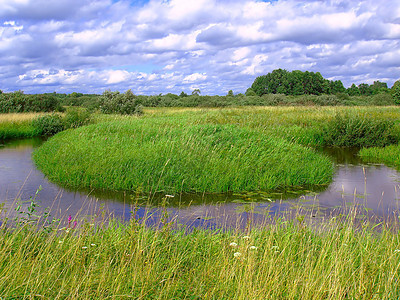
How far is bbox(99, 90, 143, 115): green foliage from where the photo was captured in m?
28.4

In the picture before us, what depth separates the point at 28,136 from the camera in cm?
2244

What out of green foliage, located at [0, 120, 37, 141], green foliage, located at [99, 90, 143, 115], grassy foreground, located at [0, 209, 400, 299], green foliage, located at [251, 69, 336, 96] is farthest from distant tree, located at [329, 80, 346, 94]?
grassy foreground, located at [0, 209, 400, 299]

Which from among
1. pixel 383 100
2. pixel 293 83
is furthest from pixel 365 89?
pixel 383 100

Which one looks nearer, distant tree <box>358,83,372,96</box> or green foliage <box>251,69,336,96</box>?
green foliage <box>251,69,336,96</box>

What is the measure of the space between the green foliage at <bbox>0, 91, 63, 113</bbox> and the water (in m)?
21.9

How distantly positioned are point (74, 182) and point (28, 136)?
48.4ft

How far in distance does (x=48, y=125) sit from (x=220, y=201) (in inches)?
716

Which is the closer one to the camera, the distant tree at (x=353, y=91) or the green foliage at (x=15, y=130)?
the green foliage at (x=15, y=130)

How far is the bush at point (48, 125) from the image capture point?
23.1 metres

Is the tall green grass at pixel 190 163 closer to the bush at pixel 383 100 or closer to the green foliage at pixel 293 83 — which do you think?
the bush at pixel 383 100

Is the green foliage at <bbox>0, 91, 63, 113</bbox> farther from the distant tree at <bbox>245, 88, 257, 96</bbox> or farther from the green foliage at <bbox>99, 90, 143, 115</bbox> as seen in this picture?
the distant tree at <bbox>245, 88, 257, 96</bbox>

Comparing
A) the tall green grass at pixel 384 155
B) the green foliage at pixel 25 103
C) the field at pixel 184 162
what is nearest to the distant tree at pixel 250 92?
the green foliage at pixel 25 103

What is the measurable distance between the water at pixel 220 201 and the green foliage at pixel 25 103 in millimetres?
21895

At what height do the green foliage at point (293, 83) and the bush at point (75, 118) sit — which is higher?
Answer: the green foliage at point (293, 83)
